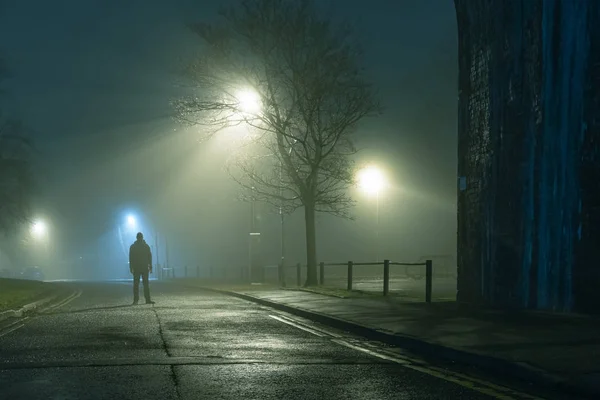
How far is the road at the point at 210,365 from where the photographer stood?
279 inches

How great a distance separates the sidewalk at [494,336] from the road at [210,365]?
491mm

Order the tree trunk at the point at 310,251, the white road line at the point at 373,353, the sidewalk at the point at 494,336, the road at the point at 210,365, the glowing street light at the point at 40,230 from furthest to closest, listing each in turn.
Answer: the glowing street light at the point at 40,230
the tree trunk at the point at 310,251
the white road line at the point at 373,353
the sidewalk at the point at 494,336
the road at the point at 210,365

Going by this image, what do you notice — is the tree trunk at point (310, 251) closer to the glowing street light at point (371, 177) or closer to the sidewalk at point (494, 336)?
the glowing street light at point (371, 177)

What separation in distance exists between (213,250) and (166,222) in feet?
36.1

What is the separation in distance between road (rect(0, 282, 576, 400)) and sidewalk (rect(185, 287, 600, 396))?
0.49 metres

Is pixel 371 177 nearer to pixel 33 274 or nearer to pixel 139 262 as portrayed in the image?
pixel 139 262

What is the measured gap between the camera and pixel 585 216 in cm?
1250

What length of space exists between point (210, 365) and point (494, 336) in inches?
166

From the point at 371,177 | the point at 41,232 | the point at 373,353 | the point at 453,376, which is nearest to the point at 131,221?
the point at 41,232

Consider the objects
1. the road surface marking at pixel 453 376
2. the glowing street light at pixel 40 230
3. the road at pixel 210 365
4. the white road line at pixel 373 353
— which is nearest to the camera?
the road surface marking at pixel 453 376

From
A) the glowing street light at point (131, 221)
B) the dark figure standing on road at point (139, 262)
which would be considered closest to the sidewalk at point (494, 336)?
the dark figure standing on road at point (139, 262)

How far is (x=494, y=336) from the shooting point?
10602 millimetres

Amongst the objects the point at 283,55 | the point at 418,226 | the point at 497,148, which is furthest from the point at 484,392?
the point at 418,226

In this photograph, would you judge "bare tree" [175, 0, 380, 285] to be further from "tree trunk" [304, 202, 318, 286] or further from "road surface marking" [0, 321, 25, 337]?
"road surface marking" [0, 321, 25, 337]
